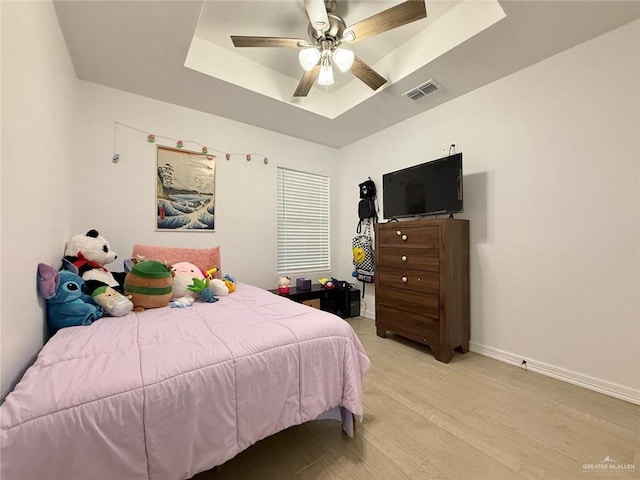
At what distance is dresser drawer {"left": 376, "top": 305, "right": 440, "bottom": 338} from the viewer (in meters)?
2.31

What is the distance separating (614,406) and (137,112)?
4.32m

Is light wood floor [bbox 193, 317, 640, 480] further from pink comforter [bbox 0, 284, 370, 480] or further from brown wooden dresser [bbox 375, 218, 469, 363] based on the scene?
brown wooden dresser [bbox 375, 218, 469, 363]

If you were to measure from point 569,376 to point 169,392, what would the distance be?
259 centimetres

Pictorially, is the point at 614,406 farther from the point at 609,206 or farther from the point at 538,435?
the point at 609,206

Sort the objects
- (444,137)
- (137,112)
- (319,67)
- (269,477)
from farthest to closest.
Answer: (444,137) < (137,112) < (319,67) < (269,477)

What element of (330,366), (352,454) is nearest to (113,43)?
(330,366)

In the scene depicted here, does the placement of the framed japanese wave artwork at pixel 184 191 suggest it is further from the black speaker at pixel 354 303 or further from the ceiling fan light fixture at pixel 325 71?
the black speaker at pixel 354 303

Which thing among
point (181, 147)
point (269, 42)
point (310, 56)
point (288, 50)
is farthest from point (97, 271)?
point (288, 50)

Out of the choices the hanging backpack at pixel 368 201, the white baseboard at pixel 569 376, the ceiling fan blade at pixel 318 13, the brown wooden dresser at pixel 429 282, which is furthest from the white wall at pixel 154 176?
the white baseboard at pixel 569 376

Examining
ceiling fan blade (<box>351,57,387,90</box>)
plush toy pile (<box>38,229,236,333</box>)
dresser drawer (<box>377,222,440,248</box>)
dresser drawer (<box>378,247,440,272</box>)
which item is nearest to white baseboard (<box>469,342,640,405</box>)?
dresser drawer (<box>378,247,440,272</box>)

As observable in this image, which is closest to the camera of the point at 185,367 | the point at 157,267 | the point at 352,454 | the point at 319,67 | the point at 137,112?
the point at 185,367

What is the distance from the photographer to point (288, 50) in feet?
7.82

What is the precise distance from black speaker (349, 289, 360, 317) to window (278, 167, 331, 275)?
0.55 metres

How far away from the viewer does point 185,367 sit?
931mm
